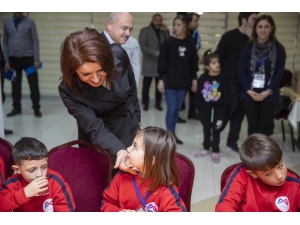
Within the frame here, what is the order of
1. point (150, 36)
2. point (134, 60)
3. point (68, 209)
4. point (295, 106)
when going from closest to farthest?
point (68, 209) → point (295, 106) → point (134, 60) → point (150, 36)

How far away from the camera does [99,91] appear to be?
6.38 ft

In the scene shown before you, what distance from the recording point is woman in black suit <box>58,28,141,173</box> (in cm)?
167

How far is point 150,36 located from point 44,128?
2.34 metres

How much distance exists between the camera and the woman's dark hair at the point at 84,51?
165 centimetres

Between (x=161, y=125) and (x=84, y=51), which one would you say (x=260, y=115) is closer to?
(x=161, y=125)

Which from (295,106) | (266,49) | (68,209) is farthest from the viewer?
(295,106)

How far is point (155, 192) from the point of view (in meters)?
1.69

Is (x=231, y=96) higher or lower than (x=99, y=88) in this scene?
lower

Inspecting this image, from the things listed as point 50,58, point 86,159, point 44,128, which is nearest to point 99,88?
point 86,159

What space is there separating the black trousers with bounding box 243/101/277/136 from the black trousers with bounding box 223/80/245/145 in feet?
0.79

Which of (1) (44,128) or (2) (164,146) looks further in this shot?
(1) (44,128)

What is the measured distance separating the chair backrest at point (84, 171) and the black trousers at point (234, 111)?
252cm
